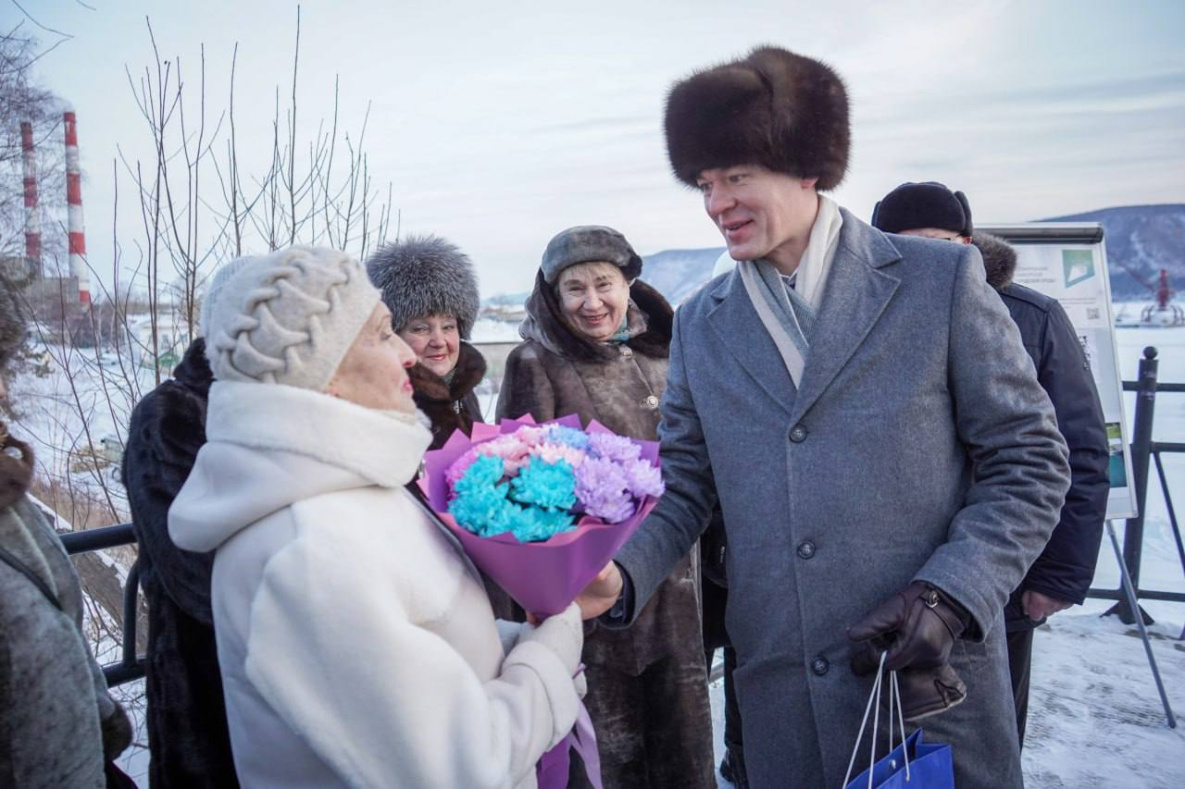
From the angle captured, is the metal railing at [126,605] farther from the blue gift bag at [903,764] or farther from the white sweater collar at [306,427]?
the blue gift bag at [903,764]

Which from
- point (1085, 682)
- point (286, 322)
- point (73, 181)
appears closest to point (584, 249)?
point (286, 322)

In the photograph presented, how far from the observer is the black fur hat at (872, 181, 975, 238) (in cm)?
314

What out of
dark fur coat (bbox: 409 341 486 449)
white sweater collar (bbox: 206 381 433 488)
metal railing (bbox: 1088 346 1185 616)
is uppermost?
white sweater collar (bbox: 206 381 433 488)

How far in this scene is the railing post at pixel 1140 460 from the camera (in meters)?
4.58

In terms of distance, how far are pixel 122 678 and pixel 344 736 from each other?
4.37ft

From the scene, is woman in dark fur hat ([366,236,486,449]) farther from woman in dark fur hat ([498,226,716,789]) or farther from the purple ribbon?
the purple ribbon

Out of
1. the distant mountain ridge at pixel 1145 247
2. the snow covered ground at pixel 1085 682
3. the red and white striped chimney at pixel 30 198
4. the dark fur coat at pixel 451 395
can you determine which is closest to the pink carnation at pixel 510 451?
the dark fur coat at pixel 451 395

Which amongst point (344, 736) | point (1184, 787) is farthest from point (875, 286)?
point (1184, 787)

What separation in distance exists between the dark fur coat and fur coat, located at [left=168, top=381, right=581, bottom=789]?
5.00 ft

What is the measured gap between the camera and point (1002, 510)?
153 cm

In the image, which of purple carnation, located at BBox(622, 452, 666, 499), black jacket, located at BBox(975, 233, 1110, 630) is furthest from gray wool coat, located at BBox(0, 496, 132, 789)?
black jacket, located at BBox(975, 233, 1110, 630)

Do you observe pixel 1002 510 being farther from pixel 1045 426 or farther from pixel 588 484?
pixel 588 484

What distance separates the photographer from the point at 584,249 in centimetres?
333

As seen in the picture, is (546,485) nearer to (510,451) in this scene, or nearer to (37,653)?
(510,451)
